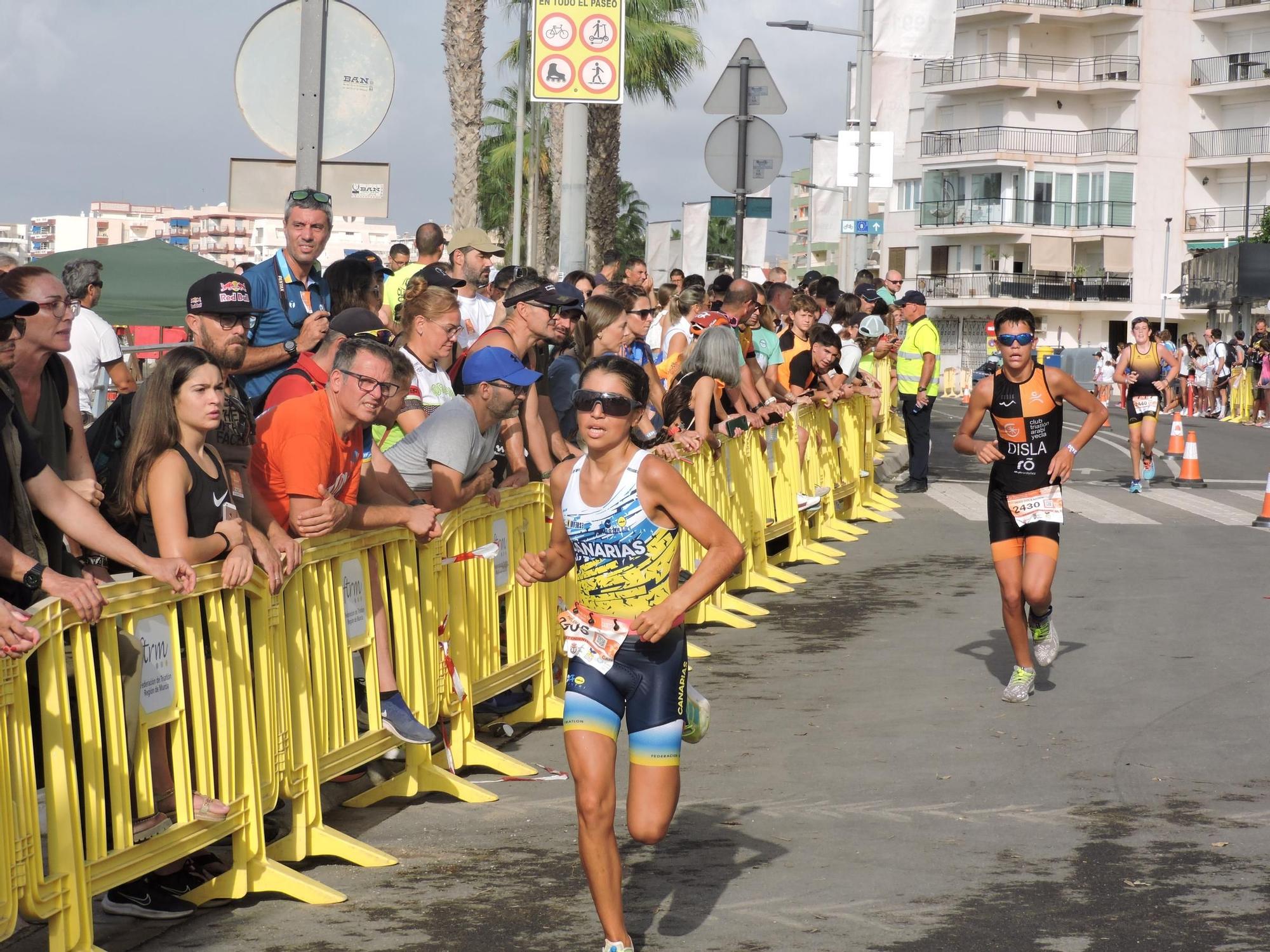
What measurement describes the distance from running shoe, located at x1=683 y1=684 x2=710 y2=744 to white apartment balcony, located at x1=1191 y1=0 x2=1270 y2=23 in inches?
2913

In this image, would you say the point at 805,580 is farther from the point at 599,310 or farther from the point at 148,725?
the point at 148,725

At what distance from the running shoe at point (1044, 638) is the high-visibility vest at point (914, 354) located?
9.41 m

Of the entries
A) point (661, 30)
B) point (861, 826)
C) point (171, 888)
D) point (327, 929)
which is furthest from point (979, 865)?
point (661, 30)

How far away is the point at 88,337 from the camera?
1059 centimetres

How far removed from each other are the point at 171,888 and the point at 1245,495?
1667 centimetres

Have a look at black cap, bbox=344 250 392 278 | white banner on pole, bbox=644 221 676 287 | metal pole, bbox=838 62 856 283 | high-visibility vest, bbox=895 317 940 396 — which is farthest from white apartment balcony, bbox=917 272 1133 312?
black cap, bbox=344 250 392 278

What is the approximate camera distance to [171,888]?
531 centimetres

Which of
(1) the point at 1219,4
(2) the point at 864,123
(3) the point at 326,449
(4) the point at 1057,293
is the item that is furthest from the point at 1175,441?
(1) the point at 1219,4

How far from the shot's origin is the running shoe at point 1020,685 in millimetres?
8484

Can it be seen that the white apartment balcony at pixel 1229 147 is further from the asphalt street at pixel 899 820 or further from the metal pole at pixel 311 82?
the metal pole at pixel 311 82

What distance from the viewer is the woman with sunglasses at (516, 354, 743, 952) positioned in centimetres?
495

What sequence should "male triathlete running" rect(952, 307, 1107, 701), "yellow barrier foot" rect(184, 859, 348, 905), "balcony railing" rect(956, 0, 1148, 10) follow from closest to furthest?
"yellow barrier foot" rect(184, 859, 348, 905)
"male triathlete running" rect(952, 307, 1107, 701)
"balcony railing" rect(956, 0, 1148, 10)

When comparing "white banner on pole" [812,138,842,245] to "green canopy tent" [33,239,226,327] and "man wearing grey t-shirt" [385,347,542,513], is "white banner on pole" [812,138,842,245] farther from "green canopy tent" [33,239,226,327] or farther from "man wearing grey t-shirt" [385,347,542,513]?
"man wearing grey t-shirt" [385,347,542,513]

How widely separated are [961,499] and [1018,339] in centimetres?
933
